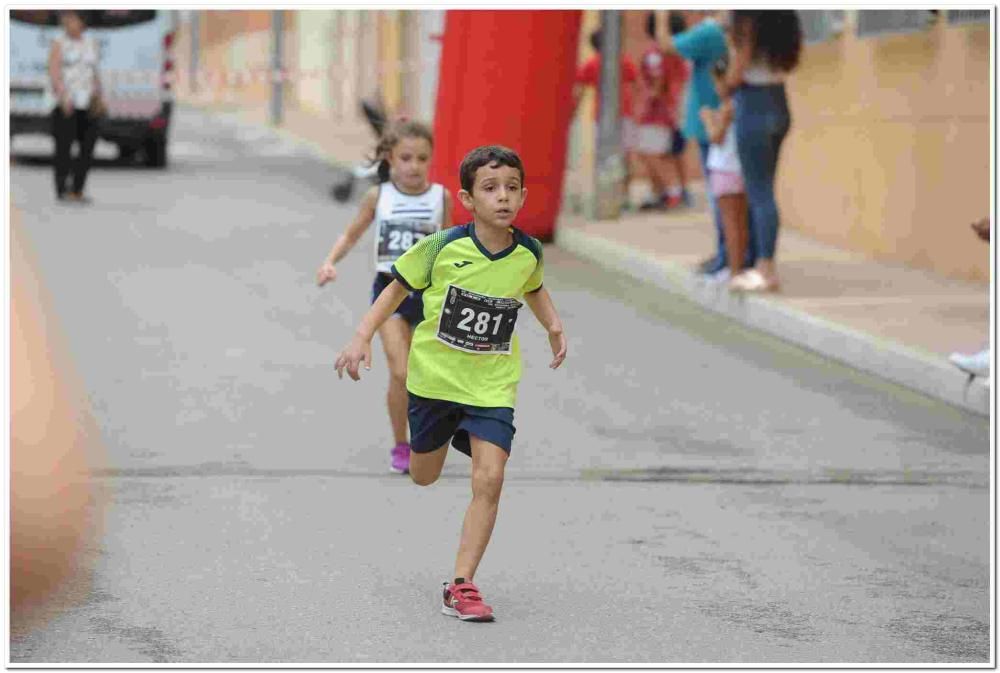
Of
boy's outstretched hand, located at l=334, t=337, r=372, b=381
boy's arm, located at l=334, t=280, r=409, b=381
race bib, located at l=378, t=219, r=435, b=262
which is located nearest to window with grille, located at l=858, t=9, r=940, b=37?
race bib, located at l=378, t=219, r=435, b=262

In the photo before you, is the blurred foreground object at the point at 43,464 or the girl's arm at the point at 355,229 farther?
the girl's arm at the point at 355,229

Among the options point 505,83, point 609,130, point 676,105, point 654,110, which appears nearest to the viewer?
point 505,83

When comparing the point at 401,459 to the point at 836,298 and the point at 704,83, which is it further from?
the point at 704,83

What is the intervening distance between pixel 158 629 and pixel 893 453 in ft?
12.9

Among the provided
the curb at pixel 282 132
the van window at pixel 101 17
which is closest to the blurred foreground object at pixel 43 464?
→ the van window at pixel 101 17

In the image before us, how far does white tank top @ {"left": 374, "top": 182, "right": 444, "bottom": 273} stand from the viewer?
25.3ft

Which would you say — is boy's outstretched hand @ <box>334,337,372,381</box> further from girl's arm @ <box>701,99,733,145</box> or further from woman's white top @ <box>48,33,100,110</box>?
woman's white top @ <box>48,33,100,110</box>

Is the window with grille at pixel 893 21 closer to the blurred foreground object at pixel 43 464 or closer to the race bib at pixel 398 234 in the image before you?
the blurred foreground object at pixel 43 464

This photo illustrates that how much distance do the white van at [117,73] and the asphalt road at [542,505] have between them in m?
10.2

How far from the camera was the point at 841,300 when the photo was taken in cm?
1230

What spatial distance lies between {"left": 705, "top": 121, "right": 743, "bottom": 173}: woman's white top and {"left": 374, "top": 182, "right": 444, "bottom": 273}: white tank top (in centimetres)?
485

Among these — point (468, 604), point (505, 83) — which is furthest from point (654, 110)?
point (468, 604)

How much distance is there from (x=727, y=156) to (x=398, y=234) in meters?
5.04

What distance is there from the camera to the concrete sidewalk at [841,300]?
10.2 meters
